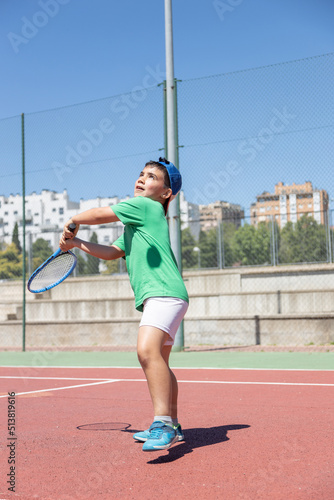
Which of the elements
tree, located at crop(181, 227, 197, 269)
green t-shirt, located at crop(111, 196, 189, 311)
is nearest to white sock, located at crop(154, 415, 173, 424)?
green t-shirt, located at crop(111, 196, 189, 311)

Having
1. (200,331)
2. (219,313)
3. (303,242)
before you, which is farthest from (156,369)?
(303,242)

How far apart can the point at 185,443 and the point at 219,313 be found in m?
9.42

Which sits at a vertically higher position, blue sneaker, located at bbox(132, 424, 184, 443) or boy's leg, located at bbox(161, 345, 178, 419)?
boy's leg, located at bbox(161, 345, 178, 419)

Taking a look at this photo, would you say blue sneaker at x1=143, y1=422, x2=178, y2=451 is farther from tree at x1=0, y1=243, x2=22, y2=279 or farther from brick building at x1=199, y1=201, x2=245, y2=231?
tree at x1=0, y1=243, x2=22, y2=279

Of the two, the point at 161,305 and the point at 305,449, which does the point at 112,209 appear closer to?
the point at 161,305

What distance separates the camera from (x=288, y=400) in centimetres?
568

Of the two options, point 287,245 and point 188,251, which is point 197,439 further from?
point 188,251

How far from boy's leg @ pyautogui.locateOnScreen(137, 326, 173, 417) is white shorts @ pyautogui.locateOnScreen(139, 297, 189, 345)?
4 centimetres

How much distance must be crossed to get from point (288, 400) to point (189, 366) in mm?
3355

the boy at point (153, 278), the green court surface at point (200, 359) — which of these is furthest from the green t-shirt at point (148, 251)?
the green court surface at point (200, 359)

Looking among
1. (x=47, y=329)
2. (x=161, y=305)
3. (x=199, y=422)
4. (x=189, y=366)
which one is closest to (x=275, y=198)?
(x=47, y=329)

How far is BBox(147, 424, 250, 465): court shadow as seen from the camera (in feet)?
11.9

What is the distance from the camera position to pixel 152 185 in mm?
3938

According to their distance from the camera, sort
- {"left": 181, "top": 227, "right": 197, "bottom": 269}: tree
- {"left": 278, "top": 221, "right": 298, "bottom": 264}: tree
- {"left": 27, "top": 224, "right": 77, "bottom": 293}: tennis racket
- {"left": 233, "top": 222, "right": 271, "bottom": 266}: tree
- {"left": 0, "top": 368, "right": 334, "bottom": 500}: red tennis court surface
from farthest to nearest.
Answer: {"left": 181, "top": 227, "right": 197, "bottom": 269}: tree
{"left": 233, "top": 222, "right": 271, "bottom": 266}: tree
{"left": 278, "top": 221, "right": 298, "bottom": 264}: tree
{"left": 27, "top": 224, "right": 77, "bottom": 293}: tennis racket
{"left": 0, "top": 368, "right": 334, "bottom": 500}: red tennis court surface
